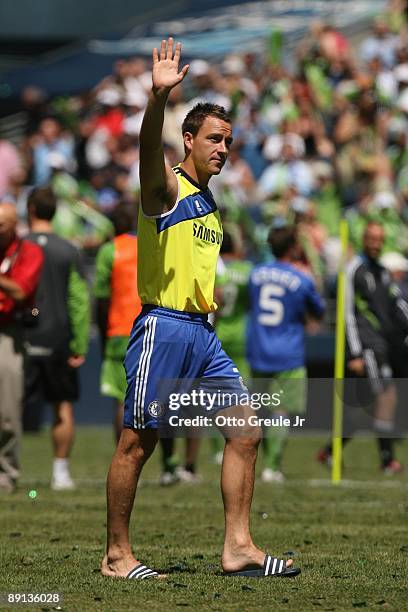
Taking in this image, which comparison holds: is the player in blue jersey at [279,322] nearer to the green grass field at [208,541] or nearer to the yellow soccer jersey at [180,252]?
the green grass field at [208,541]

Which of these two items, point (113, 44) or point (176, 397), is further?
point (113, 44)

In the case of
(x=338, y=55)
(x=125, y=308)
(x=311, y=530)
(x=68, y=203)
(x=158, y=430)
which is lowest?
(x=311, y=530)

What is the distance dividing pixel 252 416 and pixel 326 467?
7.22 meters

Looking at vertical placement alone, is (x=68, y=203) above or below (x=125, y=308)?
above

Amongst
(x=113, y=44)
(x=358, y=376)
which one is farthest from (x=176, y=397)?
(x=113, y=44)

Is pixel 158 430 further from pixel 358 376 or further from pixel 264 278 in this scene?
pixel 358 376

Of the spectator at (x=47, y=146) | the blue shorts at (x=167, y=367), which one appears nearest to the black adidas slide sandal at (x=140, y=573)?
the blue shorts at (x=167, y=367)

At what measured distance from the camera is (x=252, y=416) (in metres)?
7.43

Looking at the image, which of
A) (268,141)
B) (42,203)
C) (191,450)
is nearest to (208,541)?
(191,450)

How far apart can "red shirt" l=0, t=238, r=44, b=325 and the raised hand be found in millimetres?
4288

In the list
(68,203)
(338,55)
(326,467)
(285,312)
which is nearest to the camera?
(285,312)

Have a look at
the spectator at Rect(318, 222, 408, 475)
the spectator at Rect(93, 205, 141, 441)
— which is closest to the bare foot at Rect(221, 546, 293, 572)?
the spectator at Rect(93, 205, 141, 441)

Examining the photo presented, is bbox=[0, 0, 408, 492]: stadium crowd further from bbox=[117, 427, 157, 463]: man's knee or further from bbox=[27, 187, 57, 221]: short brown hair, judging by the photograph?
bbox=[117, 427, 157, 463]: man's knee

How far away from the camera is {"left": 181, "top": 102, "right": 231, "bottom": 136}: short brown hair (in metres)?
7.60
